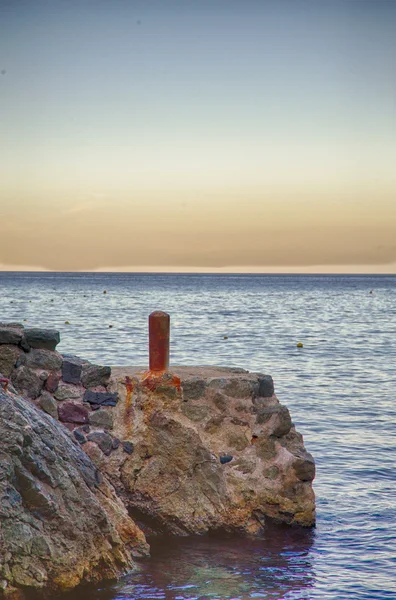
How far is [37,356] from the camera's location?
9344 mm

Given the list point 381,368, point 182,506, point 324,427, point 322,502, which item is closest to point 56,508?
point 182,506

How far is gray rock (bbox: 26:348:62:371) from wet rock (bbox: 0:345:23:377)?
177 millimetres

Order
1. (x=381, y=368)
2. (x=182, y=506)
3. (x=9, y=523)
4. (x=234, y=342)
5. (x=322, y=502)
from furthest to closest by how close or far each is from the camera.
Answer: (x=234, y=342) → (x=381, y=368) → (x=322, y=502) → (x=182, y=506) → (x=9, y=523)

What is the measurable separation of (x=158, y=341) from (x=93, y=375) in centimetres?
87

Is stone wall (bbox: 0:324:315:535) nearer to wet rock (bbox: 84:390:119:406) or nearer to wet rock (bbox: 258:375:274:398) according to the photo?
wet rock (bbox: 84:390:119:406)

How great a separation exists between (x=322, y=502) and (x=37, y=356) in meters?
4.37

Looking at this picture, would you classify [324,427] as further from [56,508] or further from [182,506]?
[56,508]

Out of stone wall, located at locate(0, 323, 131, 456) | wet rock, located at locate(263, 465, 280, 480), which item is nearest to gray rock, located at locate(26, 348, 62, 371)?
stone wall, located at locate(0, 323, 131, 456)

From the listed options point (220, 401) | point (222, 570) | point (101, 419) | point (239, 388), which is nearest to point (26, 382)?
point (101, 419)

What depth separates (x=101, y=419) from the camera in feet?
31.1

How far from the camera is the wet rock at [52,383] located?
931 centimetres

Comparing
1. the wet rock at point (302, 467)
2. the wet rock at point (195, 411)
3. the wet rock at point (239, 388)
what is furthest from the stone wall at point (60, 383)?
the wet rock at point (302, 467)

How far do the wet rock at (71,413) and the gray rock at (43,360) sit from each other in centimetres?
45

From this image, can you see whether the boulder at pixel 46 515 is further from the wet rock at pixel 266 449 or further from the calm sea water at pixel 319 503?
the wet rock at pixel 266 449
